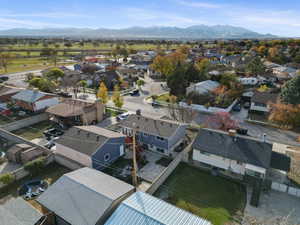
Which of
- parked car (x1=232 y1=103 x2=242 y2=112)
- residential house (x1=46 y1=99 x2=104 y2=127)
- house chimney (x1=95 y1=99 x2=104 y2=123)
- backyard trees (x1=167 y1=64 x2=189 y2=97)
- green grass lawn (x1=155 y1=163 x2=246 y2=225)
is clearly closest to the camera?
green grass lawn (x1=155 y1=163 x2=246 y2=225)

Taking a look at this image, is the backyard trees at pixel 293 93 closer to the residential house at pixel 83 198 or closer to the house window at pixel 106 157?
the house window at pixel 106 157

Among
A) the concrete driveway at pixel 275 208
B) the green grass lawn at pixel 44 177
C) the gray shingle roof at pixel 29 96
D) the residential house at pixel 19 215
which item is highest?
→ the gray shingle roof at pixel 29 96

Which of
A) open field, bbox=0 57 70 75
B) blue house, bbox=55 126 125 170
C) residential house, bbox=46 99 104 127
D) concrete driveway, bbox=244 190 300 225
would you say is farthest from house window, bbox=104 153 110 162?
open field, bbox=0 57 70 75

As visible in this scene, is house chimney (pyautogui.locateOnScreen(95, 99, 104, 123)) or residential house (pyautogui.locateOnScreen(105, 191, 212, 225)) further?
house chimney (pyautogui.locateOnScreen(95, 99, 104, 123))

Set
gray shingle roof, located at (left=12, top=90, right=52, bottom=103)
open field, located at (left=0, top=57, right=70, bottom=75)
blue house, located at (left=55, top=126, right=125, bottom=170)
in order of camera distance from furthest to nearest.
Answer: open field, located at (left=0, top=57, right=70, bottom=75), gray shingle roof, located at (left=12, top=90, right=52, bottom=103), blue house, located at (left=55, top=126, right=125, bottom=170)

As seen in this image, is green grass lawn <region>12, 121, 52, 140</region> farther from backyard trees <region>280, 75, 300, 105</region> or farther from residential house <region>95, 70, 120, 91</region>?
backyard trees <region>280, 75, 300, 105</region>

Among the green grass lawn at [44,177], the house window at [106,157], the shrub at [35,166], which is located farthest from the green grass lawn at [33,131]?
the house window at [106,157]

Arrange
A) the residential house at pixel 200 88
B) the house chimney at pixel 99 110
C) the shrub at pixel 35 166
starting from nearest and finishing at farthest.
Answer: the shrub at pixel 35 166 < the house chimney at pixel 99 110 < the residential house at pixel 200 88
